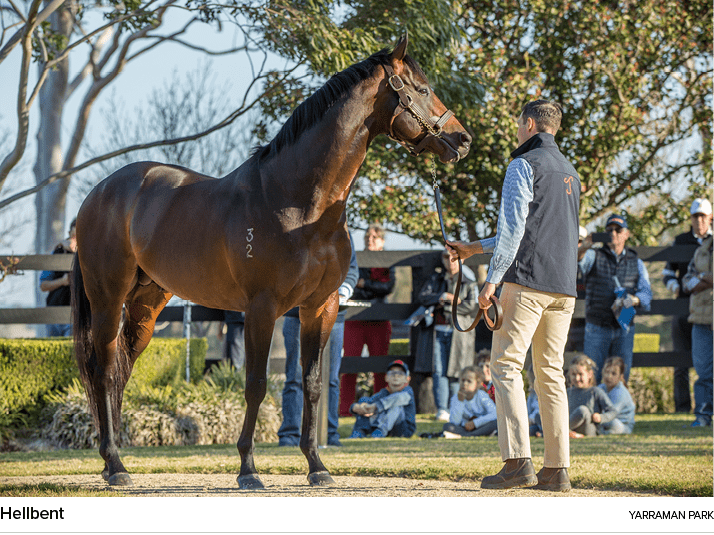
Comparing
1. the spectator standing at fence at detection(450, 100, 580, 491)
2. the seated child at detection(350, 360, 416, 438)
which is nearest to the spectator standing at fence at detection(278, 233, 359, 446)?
the seated child at detection(350, 360, 416, 438)

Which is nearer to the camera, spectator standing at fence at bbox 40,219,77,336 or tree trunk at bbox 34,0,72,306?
spectator standing at fence at bbox 40,219,77,336

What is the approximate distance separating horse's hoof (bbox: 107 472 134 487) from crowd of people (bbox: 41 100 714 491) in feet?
6.52

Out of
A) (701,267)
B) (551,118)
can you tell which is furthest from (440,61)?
(551,118)

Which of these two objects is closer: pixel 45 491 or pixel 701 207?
pixel 45 491

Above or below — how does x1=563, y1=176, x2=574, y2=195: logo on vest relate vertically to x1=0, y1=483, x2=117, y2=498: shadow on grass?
above

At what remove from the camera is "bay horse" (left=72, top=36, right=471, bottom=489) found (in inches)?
152

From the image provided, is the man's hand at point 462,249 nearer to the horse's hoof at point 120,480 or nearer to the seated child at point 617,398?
the horse's hoof at point 120,480

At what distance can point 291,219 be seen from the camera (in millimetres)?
3848

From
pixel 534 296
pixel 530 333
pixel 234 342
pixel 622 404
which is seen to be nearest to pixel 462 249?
pixel 534 296

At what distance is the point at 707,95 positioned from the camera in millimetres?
12328

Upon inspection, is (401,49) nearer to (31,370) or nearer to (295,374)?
(295,374)

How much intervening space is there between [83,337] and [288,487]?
5.97 feet

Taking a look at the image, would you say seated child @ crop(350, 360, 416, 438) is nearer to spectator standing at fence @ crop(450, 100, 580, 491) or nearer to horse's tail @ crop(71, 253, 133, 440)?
horse's tail @ crop(71, 253, 133, 440)

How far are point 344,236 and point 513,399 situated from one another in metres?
1.23
